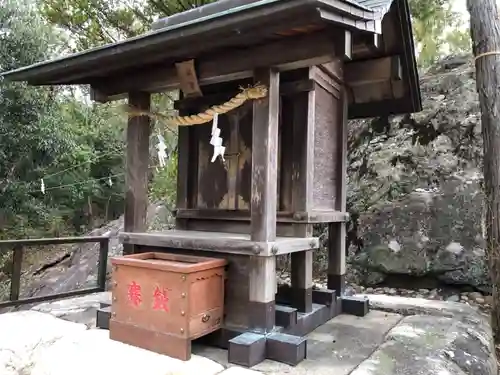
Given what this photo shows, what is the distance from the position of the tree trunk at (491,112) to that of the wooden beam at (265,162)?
7.71ft

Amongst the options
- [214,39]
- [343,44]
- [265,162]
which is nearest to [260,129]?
[265,162]

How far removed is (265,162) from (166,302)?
1119mm

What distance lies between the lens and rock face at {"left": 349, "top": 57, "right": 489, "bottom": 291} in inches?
184

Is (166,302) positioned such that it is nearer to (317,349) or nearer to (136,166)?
(317,349)

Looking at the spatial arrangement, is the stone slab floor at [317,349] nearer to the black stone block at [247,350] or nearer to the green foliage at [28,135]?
the black stone block at [247,350]

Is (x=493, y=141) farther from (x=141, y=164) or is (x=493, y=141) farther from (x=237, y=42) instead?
(x=141, y=164)

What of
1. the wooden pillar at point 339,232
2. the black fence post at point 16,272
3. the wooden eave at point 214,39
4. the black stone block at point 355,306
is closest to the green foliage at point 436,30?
the wooden eave at point 214,39

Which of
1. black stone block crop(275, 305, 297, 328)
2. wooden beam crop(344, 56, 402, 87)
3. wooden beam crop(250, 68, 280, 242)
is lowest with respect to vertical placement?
black stone block crop(275, 305, 297, 328)

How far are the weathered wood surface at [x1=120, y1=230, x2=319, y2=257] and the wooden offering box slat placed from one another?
10cm

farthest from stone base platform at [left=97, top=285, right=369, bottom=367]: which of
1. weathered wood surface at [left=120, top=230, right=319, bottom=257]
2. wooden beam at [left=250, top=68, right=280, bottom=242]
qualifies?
wooden beam at [left=250, top=68, right=280, bottom=242]

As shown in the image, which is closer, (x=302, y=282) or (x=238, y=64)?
(x=238, y=64)

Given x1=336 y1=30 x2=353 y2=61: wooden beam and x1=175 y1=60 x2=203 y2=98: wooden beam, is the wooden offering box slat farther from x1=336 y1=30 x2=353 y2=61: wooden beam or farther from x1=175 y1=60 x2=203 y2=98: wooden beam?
x1=336 y1=30 x2=353 y2=61: wooden beam

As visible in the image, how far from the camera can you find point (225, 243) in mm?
2787

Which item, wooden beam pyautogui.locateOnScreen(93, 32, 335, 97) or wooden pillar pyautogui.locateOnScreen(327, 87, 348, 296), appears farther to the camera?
wooden pillar pyautogui.locateOnScreen(327, 87, 348, 296)
